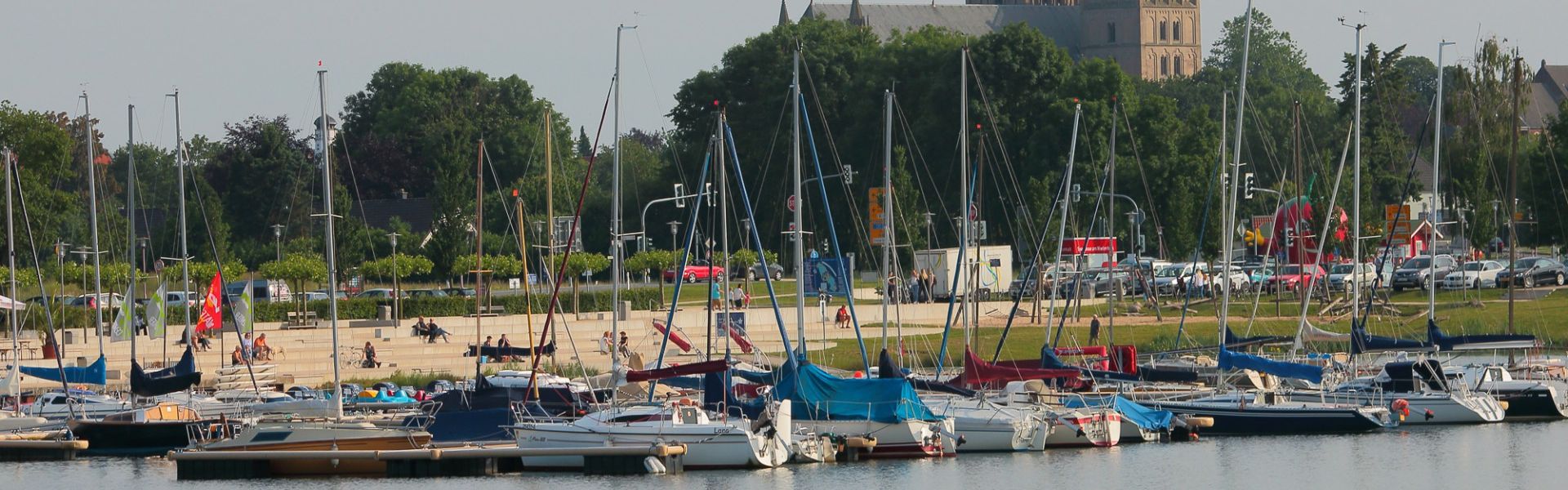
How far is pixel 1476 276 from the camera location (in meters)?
70.6

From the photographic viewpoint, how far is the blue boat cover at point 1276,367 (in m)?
42.8

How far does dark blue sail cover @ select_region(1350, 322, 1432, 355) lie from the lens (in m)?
45.3

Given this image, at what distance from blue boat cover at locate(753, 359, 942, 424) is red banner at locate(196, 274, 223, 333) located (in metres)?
20.9

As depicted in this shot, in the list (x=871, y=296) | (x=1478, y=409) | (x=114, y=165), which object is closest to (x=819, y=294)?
(x=871, y=296)

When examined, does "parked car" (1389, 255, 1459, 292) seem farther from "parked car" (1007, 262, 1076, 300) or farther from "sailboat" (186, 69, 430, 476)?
"sailboat" (186, 69, 430, 476)

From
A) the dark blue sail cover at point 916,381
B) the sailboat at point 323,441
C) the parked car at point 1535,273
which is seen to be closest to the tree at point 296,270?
the sailboat at point 323,441

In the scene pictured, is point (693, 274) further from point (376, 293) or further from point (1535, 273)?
point (1535, 273)

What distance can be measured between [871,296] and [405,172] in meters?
52.9

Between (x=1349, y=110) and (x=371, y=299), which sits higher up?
(x=1349, y=110)

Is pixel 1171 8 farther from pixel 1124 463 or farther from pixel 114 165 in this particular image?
pixel 1124 463

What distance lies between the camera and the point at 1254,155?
123688mm

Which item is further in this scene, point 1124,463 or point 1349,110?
point 1349,110

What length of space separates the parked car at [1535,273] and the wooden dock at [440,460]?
42901mm

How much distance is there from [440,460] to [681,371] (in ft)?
15.3
